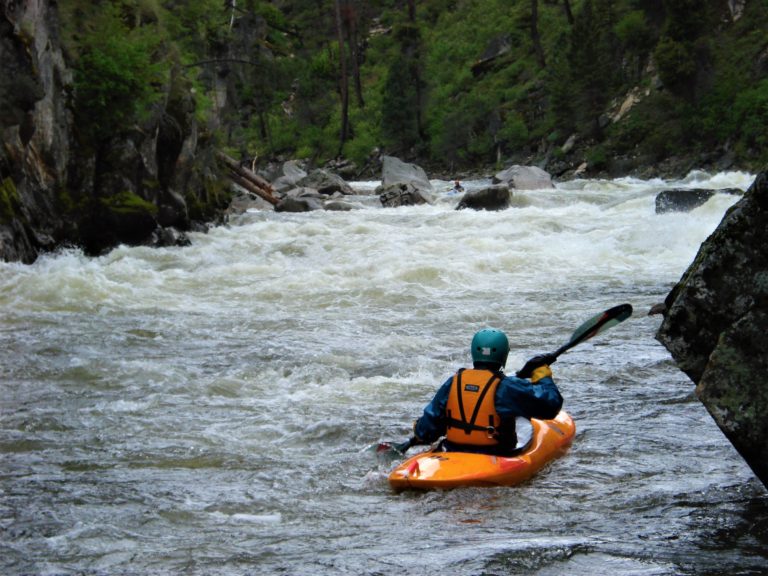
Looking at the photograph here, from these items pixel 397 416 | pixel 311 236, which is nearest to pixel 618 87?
pixel 311 236

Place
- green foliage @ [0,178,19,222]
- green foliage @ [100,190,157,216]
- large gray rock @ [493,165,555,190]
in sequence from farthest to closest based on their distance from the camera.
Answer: large gray rock @ [493,165,555,190] → green foliage @ [100,190,157,216] → green foliage @ [0,178,19,222]

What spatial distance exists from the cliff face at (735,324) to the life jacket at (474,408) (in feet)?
4.02

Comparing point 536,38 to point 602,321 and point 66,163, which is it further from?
point 602,321

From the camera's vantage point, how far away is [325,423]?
19.2 feet

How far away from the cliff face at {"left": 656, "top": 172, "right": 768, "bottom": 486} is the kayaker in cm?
105

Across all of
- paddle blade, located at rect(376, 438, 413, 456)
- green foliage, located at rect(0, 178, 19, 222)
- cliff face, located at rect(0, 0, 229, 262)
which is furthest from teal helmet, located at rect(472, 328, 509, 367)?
green foliage, located at rect(0, 178, 19, 222)

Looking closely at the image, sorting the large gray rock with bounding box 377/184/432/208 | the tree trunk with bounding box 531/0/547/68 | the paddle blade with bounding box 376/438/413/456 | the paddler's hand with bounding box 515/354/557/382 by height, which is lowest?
the large gray rock with bounding box 377/184/432/208

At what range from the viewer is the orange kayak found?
4.50 m

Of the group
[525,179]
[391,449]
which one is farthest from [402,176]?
[391,449]

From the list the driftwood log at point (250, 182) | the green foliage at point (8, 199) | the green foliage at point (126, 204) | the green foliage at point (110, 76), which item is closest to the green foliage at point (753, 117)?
the driftwood log at point (250, 182)

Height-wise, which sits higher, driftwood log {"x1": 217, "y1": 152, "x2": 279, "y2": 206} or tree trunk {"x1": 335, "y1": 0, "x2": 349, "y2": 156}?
tree trunk {"x1": 335, "y1": 0, "x2": 349, "y2": 156}

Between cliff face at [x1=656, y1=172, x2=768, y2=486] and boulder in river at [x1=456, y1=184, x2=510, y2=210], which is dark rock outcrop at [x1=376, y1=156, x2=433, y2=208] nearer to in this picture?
boulder in river at [x1=456, y1=184, x2=510, y2=210]

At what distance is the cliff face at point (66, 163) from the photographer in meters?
11.4

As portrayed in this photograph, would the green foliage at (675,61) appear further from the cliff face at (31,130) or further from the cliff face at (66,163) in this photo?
the cliff face at (31,130)
